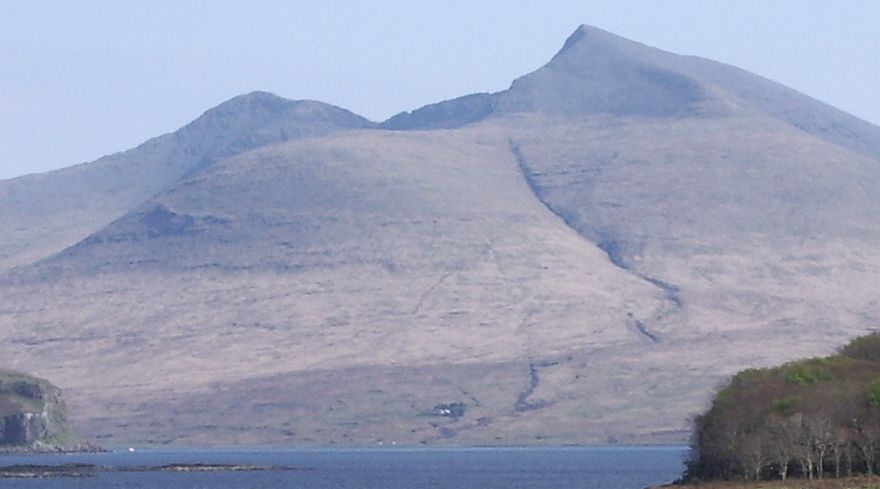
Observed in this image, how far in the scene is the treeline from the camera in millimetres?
89500

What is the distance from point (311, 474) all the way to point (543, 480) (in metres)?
25.2

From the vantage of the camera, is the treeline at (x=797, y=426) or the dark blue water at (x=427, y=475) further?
the dark blue water at (x=427, y=475)

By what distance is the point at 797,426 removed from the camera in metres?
90.0

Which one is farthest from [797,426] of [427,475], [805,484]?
[427,475]

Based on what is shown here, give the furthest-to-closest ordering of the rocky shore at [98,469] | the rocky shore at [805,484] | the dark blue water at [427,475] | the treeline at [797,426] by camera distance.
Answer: the rocky shore at [98,469] < the dark blue water at [427,475] < the treeline at [797,426] < the rocky shore at [805,484]

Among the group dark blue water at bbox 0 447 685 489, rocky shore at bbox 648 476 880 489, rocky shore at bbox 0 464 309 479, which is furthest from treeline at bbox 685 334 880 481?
rocky shore at bbox 0 464 309 479

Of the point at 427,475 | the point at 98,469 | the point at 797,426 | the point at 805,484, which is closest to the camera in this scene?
the point at 805,484

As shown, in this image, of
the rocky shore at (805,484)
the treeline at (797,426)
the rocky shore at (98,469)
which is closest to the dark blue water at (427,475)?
the rocky shore at (98,469)

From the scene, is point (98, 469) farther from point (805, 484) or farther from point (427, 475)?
point (805, 484)

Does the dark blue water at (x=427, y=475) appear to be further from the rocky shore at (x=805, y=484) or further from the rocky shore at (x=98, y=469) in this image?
the rocky shore at (x=805, y=484)

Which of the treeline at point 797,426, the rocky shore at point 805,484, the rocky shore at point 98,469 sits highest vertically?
the treeline at point 797,426

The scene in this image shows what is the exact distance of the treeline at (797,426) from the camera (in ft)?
294

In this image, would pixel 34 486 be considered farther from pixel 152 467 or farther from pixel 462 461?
pixel 462 461

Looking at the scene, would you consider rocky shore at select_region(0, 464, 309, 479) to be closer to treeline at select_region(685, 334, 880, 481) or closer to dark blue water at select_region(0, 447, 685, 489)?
dark blue water at select_region(0, 447, 685, 489)
